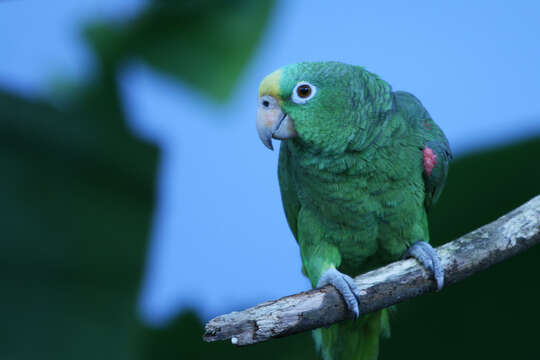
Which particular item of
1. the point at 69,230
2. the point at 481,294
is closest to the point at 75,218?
the point at 69,230

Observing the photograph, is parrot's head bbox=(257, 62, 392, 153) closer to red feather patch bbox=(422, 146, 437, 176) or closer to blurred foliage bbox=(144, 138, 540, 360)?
red feather patch bbox=(422, 146, 437, 176)

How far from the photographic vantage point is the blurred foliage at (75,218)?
3.02 m

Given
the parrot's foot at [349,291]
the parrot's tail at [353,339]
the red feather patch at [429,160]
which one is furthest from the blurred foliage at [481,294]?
the parrot's foot at [349,291]

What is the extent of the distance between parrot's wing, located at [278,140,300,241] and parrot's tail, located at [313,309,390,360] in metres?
0.46

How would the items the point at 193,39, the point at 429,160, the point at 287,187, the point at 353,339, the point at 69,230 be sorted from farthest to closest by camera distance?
the point at 193,39, the point at 69,230, the point at 353,339, the point at 287,187, the point at 429,160

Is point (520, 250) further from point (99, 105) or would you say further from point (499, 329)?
point (99, 105)

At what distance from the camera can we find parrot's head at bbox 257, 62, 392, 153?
1600 mm

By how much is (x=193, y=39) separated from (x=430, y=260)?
96.7 inches

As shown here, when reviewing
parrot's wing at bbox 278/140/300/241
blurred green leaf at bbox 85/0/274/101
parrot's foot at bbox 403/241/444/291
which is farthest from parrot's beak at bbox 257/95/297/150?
blurred green leaf at bbox 85/0/274/101

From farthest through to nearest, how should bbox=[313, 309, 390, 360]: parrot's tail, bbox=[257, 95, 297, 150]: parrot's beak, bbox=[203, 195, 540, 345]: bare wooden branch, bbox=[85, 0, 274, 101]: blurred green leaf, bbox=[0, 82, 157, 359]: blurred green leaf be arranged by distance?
1. bbox=[85, 0, 274, 101]: blurred green leaf
2. bbox=[0, 82, 157, 359]: blurred green leaf
3. bbox=[313, 309, 390, 360]: parrot's tail
4. bbox=[257, 95, 297, 150]: parrot's beak
5. bbox=[203, 195, 540, 345]: bare wooden branch

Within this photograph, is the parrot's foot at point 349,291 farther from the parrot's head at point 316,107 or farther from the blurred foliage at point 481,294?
the blurred foliage at point 481,294

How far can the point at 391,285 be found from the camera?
1522 millimetres

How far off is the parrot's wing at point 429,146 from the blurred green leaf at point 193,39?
1.72 meters

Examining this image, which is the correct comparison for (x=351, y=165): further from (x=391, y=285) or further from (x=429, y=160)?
(x=391, y=285)
